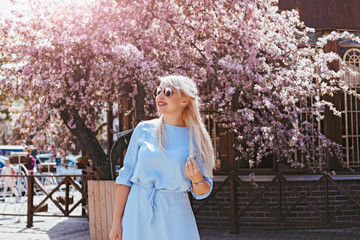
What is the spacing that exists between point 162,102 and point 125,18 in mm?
4455

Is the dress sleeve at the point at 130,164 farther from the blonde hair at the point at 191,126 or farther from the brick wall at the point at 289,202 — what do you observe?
the brick wall at the point at 289,202

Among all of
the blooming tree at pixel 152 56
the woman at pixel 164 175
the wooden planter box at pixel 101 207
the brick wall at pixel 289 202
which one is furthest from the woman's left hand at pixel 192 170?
the brick wall at pixel 289 202

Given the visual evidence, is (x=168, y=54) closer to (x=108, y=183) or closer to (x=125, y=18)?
(x=125, y=18)

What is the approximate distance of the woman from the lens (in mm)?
3113

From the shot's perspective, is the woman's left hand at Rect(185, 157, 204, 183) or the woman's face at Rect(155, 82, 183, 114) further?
the woman's face at Rect(155, 82, 183, 114)

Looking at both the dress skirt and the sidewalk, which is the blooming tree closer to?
the sidewalk

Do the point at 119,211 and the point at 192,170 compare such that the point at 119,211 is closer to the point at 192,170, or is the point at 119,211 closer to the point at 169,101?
the point at 192,170

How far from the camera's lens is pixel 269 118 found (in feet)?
26.0

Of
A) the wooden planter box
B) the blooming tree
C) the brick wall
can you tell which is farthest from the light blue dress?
the brick wall

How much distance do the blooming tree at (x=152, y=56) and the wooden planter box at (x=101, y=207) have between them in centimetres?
23

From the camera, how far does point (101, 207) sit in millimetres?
8039

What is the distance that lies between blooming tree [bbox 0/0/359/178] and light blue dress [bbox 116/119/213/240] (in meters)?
3.86

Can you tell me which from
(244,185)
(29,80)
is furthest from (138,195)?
(244,185)

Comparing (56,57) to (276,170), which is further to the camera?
(276,170)
